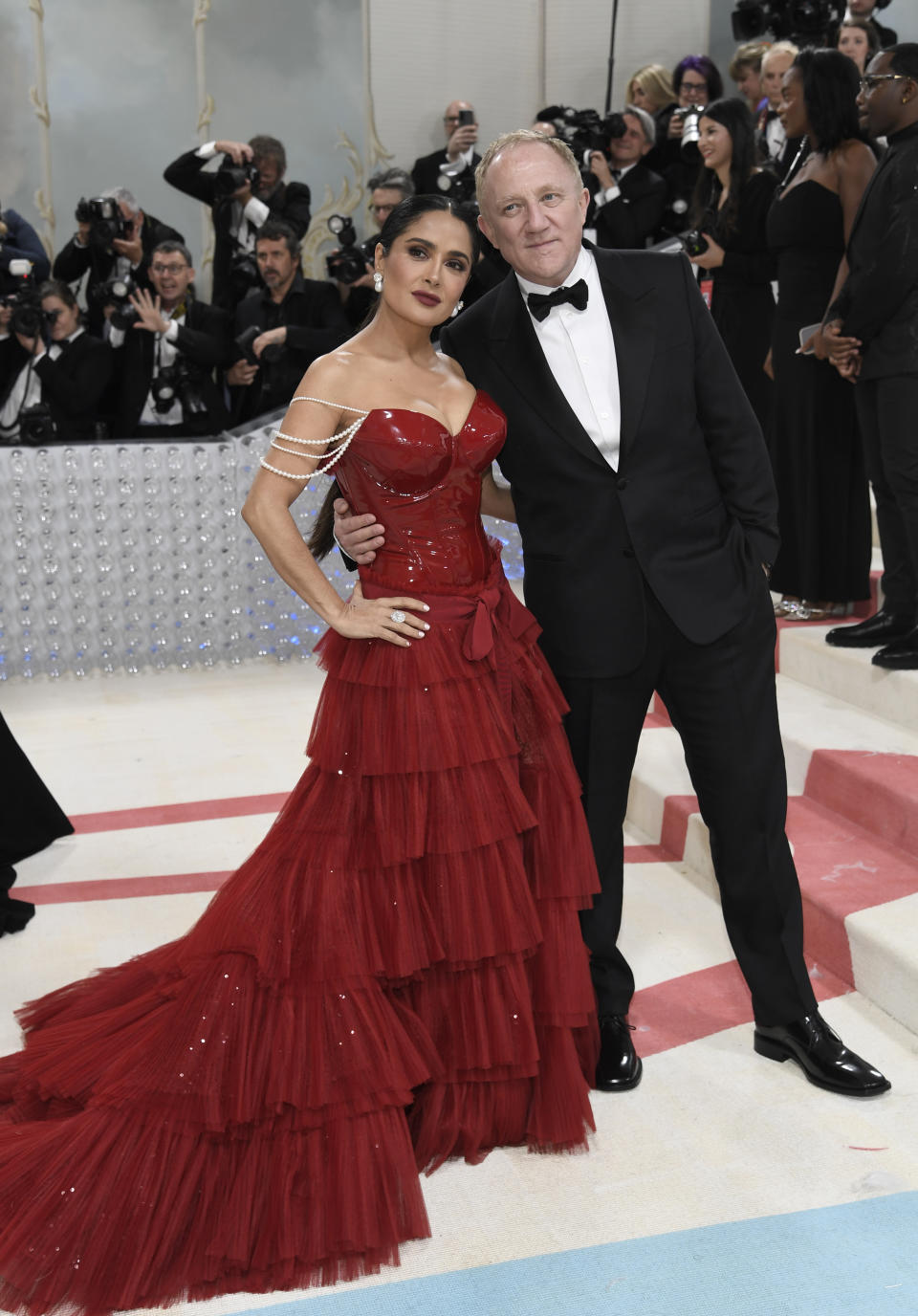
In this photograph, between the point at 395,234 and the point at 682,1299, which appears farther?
the point at 395,234

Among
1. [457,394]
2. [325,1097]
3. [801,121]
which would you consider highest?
[801,121]

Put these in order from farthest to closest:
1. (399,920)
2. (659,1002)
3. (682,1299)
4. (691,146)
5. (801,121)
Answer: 1. (691,146)
2. (801,121)
3. (659,1002)
4. (399,920)
5. (682,1299)

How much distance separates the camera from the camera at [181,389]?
5.54 m

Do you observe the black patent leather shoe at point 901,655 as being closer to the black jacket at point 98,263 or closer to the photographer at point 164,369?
the photographer at point 164,369

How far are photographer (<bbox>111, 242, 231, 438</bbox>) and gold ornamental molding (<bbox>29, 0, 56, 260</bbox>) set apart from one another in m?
2.37

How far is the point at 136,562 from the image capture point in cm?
521

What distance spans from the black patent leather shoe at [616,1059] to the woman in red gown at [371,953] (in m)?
0.17

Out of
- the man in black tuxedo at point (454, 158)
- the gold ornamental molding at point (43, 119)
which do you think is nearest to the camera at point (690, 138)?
the man in black tuxedo at point (454, 158)

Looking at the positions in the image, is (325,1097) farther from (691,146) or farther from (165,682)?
(691,146)

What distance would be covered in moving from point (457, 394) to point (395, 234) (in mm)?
263

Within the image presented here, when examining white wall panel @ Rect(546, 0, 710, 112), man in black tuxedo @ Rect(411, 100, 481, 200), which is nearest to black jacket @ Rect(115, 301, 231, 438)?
man in black tuxedo @ Rect(411, 100, 481, 200)

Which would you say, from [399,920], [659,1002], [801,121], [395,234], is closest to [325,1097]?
[399,920]

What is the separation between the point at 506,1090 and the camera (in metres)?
2.19

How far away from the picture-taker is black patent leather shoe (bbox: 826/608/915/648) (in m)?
3.65
